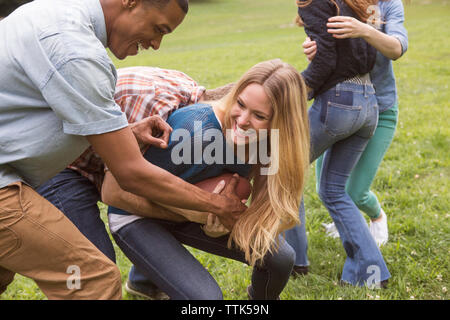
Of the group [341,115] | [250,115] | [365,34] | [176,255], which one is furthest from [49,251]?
Result: [365,34]

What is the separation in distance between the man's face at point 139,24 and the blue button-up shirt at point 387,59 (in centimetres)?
170

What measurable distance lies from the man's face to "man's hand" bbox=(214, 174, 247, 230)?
868 mm

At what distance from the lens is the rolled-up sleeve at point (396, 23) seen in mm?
3393

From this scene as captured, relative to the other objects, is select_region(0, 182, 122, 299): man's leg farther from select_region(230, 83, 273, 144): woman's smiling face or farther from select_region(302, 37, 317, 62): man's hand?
select_region(302, 37, 317, 62): man's hand

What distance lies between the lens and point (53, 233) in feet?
7.43

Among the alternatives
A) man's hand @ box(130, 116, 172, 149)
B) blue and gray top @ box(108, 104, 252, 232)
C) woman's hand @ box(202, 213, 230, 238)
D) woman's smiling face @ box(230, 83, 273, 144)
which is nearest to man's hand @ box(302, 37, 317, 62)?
woman's smiling face @ box(230, 83, 273, 144)

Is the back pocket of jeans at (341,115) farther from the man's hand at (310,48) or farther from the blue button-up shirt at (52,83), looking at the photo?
the blue button-up shirt at (52,83)

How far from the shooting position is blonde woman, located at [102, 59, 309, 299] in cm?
269

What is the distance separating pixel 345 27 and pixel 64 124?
5.98 feet

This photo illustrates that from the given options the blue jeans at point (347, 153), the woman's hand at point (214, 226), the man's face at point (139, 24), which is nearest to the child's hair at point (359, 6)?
the blue jeans at point (347, 153)

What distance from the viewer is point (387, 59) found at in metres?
3.54

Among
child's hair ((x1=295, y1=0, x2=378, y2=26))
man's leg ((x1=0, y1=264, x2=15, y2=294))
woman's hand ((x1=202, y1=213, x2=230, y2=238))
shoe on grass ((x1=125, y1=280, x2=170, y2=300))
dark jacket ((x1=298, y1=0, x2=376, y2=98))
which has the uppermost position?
child's hair ((x1=295, y1=0, x2=378, y2=26))

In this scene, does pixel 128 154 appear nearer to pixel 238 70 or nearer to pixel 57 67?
pixel 57 67
